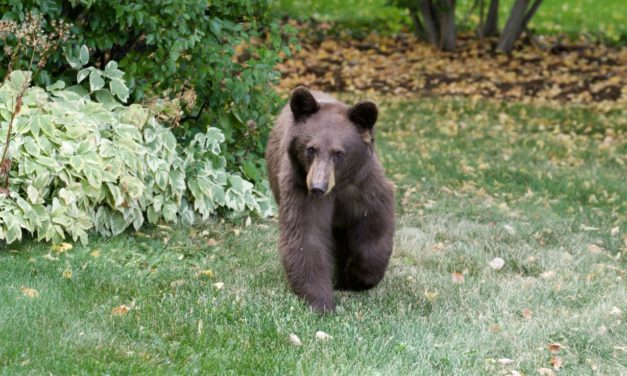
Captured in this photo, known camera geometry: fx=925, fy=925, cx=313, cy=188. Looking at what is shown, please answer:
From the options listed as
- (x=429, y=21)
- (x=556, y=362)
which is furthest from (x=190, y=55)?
(x=429, y=21)

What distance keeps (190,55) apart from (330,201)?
8.99 feet

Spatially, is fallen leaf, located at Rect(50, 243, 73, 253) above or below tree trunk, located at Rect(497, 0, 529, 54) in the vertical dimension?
below

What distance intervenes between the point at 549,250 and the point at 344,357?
9.04ft

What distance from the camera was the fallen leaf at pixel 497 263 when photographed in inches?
243

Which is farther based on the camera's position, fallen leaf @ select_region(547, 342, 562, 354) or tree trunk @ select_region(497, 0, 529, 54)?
tree trunk @ select_region(497, 0, 529, 54)

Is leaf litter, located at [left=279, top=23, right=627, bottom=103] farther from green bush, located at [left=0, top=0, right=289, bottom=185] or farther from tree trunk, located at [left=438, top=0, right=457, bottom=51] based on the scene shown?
green bush, located at [left=0, top=0, right=289, bottom=185]

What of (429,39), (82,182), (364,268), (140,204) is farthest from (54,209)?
(429,39)

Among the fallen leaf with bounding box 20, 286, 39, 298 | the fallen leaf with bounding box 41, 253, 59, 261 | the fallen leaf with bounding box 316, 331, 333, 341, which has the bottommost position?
the fallen leaf with bounding box 41, 253, 59, 261

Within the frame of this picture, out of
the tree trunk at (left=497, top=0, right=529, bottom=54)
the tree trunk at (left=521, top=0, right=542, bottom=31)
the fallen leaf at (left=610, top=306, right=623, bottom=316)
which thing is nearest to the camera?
the fallen leaf at (left=610, top=306, right=623, bottom=316)

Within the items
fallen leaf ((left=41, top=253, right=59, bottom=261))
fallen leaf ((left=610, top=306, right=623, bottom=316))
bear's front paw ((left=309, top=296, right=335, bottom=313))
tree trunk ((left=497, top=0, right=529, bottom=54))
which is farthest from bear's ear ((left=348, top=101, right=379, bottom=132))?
tree trunk ((left=497, top=0, right=529, bottom=54))

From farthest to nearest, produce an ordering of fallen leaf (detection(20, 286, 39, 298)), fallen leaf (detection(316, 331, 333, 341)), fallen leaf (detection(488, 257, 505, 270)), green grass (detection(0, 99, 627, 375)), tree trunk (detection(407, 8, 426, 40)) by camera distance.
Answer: tree trunk (detection(407, 8, 426, 40)), fallen leaf (detection(488, 257, 505, 270)), fallen leaf (detection(20, 286, 39, 298)), fallen leaf (detection(316, 331, 333, 341)), green grass (detection(0, 99, 627, 375))

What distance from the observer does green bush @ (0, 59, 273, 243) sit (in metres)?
5.87

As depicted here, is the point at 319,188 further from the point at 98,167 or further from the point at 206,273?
the point at 98,167

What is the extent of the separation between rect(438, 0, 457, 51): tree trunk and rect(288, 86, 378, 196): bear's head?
10355 millimetres
